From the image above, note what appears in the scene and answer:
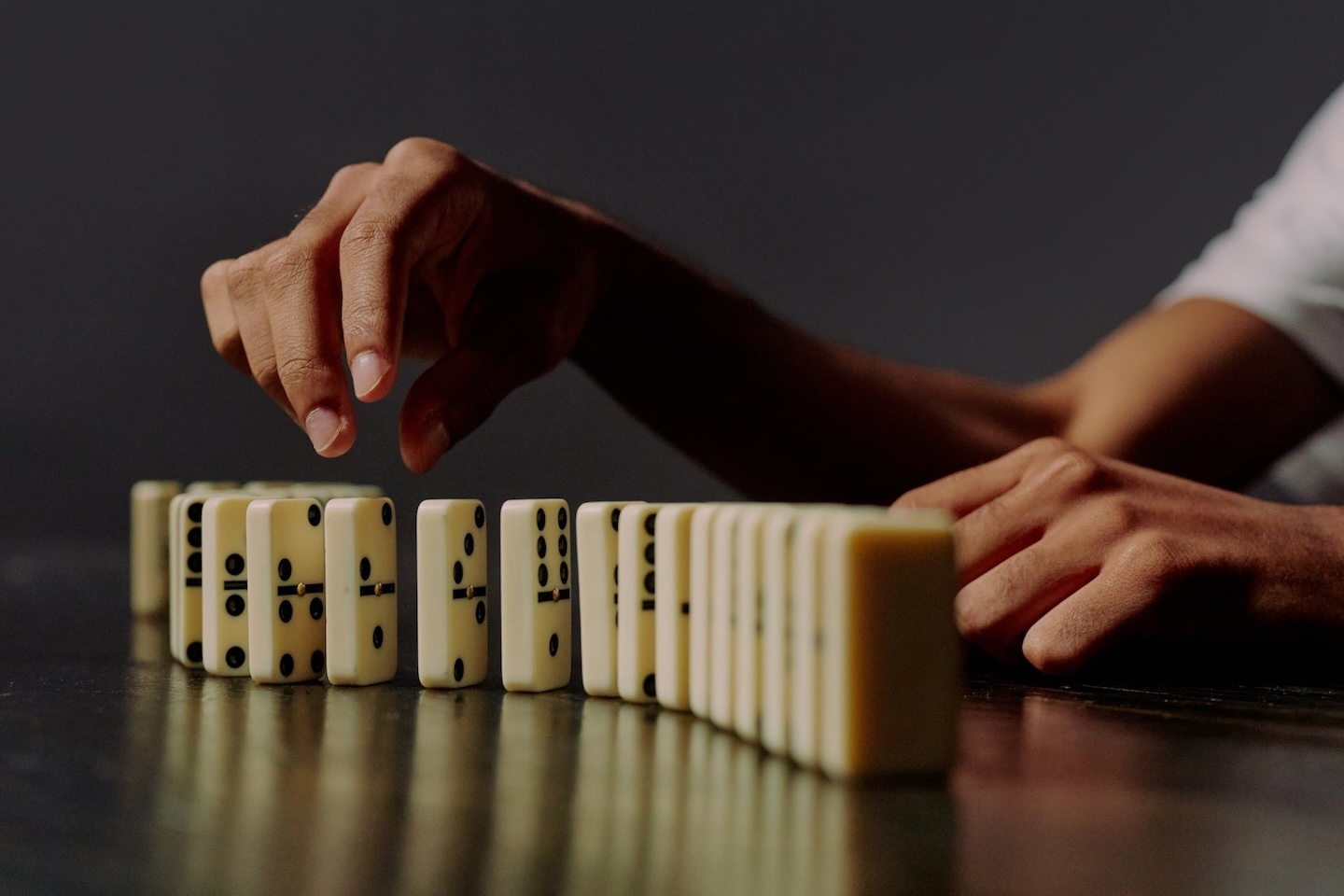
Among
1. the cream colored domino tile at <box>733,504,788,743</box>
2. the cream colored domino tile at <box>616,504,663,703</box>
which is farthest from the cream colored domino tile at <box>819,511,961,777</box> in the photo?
the cream colored domino tile at <box>616,504,663,703</box>

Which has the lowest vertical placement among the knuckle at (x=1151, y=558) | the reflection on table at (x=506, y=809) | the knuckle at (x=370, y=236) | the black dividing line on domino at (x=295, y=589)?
the reflection on table at (x=506, y=809)

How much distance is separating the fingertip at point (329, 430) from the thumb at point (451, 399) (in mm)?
85

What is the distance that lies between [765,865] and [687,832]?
93 millimetres

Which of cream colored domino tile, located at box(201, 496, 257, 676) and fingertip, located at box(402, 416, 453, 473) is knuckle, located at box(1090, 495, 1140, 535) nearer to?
fingertip, located at box(402, 416, 453, 473)

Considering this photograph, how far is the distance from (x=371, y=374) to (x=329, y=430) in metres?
0.10

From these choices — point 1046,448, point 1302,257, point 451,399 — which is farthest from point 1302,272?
point 451,399

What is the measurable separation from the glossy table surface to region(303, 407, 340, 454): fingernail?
334mm

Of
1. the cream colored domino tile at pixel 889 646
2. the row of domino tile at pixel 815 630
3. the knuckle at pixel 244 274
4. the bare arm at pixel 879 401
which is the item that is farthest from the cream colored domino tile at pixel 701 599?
the bare arm at pixel 879 401

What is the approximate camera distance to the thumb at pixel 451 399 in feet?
5.97

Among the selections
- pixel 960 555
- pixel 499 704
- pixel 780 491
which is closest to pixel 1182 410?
pixel 780 491

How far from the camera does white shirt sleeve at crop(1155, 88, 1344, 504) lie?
310cm

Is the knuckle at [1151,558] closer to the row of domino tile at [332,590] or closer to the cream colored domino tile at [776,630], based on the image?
the cream colored domino tile at [776,630]

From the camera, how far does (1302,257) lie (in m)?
3.15

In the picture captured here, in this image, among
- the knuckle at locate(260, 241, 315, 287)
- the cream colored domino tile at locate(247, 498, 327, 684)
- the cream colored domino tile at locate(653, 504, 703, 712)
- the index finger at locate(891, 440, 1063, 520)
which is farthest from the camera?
the knuckle at locate(260, 241, 315, 287)
